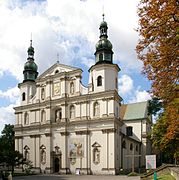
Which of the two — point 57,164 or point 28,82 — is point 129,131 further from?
point 28,82

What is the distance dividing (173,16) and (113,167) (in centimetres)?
3914

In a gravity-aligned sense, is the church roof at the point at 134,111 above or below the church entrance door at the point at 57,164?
above

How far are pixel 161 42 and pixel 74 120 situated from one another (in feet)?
138

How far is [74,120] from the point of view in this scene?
5316 cm

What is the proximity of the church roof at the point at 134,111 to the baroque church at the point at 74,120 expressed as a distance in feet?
33.7

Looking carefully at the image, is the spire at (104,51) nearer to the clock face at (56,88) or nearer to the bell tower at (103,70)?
the bell tower at (103,70)

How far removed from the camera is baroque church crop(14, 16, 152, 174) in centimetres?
4984

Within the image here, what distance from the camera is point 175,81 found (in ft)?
41.3

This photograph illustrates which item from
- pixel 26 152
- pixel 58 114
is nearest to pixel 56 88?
pixel 58 114

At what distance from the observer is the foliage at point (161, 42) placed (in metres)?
11.3

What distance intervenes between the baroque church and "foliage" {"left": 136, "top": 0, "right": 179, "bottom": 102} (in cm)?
3661

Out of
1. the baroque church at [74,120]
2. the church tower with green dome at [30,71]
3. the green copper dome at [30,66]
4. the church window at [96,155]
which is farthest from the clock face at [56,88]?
the church window at [96,155]

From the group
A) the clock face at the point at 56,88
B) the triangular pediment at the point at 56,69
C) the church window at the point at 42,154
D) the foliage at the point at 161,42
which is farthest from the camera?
the clock face at the point at 56,88

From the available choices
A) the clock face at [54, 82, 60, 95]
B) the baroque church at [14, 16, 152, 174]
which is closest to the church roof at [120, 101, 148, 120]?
the baroque church at [14, 16, 152, 174]
